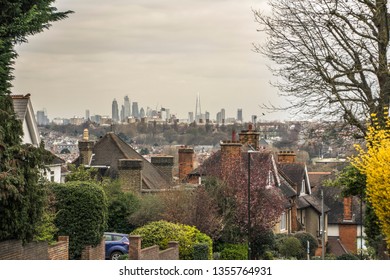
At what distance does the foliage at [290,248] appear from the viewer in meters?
46.3

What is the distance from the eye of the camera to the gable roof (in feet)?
180

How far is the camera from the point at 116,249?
1422 inches

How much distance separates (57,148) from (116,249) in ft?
58.1

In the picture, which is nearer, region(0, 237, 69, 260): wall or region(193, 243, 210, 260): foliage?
region(0, 237, 69, 260): wall

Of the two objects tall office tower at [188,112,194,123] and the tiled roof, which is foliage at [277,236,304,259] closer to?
tall office tower at [188,112,194,123]

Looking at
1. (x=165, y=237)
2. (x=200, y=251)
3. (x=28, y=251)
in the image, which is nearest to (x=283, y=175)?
(x=200, y=251)

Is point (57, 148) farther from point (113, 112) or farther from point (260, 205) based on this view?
point (260, 205)

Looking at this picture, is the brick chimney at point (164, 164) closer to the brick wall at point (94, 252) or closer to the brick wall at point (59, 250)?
the brick wall at point (94, 252)

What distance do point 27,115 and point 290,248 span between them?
53.1ft

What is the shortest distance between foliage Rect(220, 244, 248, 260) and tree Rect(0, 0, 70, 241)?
16.1 meters

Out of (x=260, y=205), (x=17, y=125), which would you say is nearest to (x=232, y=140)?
(x=260, y=205)

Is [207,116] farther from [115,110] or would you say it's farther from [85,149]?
[85,149]

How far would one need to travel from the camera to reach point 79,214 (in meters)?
33.0

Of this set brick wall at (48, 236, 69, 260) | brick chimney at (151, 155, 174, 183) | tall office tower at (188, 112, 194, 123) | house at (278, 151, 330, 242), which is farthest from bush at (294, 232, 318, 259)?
brick wall at (48, 236, 69, 260)
